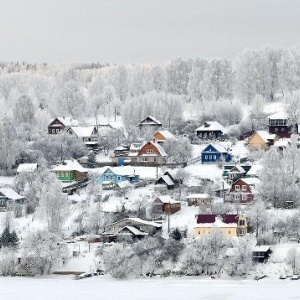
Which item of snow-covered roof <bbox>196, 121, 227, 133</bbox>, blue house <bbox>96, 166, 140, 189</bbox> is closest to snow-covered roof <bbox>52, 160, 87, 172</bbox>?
blue house <bbox>96, 166, 140, 189</bbox>

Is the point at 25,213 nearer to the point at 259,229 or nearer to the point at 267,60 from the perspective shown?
the point at 259,229

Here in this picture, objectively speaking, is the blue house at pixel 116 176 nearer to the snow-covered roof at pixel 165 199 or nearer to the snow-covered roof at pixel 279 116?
the snow-covered roof at pixel 165 199

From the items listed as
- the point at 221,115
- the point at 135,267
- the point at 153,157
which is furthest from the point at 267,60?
the point at 135,267

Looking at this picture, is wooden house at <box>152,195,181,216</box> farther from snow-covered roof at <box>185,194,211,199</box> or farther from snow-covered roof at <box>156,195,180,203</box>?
snow-covered roof at <box>185,194,211,199</box>

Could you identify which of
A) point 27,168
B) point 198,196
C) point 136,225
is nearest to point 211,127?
point 27,168

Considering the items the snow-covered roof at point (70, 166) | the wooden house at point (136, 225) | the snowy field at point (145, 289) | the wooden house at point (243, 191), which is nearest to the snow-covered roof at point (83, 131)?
the snow-covered roof at point (70, 166)

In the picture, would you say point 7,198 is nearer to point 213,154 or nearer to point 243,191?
point 243,191
